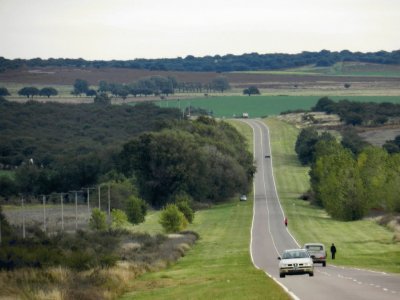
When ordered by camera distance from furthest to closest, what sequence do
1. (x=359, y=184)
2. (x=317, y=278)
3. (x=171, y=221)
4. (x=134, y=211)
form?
(x=134, y=211)
(x=359, y=184)
(x=171, y=221)
(x=317, y=278)

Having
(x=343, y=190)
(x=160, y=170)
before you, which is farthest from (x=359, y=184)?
(x=160, y=170)

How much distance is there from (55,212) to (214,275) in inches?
2474

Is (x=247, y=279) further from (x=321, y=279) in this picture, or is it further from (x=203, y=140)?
(x=203, y=140)

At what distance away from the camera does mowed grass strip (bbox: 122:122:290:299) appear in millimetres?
42719

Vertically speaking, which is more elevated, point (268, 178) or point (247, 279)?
point (247, 279)

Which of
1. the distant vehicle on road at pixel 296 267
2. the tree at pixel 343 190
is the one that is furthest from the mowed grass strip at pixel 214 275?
the tree at pixel 343 190

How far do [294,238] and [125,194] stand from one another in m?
44.8

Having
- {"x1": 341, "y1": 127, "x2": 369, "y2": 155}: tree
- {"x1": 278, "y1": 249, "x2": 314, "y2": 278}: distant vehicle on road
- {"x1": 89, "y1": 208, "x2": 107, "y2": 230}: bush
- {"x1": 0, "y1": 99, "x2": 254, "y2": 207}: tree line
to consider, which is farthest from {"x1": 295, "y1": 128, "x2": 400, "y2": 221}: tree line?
{"x1": 278, "y1": 249, "x2": 314, "y2": 278}: distant vehicle on road

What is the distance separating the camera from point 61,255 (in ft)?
198

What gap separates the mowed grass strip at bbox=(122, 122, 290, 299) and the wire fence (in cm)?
804

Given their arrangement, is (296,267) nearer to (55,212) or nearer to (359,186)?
(359,186)

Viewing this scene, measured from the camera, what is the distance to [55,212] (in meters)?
115

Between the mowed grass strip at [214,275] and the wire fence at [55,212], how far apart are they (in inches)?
317

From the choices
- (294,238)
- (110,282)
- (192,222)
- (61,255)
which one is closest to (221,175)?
(192,222)
